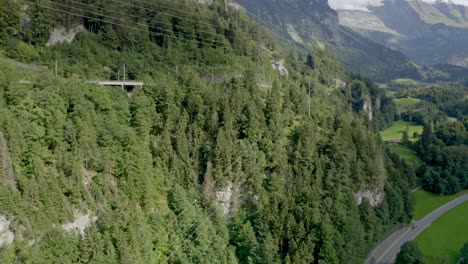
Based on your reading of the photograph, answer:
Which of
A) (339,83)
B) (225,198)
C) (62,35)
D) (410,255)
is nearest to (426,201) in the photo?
(410,255)

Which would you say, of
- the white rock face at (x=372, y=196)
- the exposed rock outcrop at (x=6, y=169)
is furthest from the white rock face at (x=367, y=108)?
the exposed rock outcrop at (x=6, y=169)

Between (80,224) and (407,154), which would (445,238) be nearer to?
(407,154)

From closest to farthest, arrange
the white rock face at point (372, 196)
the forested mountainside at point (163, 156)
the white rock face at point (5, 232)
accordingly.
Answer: the white rock face at point (5, 232) < the forested mountainside at point (163, 156) < the white rock face at point (372, 196)

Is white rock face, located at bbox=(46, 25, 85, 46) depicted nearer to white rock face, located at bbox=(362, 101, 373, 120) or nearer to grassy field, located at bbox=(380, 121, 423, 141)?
grassy field, located at bbox=(380, 121, 423, 141)

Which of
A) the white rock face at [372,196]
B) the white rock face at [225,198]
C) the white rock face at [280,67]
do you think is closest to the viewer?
the white rock face at [225,198]

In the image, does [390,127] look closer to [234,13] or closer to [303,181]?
[234,13]

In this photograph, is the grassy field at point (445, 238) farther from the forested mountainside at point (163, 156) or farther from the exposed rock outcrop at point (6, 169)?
the exposed rock outcrop at point (6, 169)

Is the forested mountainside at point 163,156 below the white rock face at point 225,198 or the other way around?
the other way around
